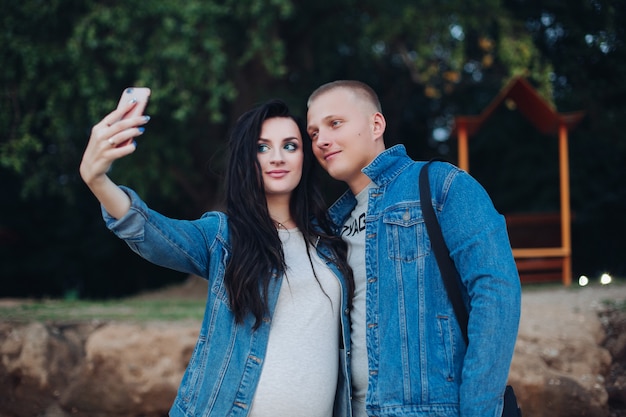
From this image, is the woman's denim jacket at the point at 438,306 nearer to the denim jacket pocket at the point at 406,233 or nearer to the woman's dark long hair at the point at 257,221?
the denim jacket pocket at the point at 406,233

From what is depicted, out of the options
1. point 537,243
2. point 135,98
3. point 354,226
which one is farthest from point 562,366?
point 537,243

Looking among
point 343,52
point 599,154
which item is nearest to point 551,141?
point 599,154

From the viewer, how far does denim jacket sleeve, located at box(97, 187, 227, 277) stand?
1.98 meters

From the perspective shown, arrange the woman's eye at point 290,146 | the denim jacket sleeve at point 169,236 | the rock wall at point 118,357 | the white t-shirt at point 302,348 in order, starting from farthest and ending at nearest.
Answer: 1. the rock wall at point 118,357
2. the woman's eye at point 290,146
3. the white t-shirt at point 302,348
4. the denim jacket sleeve at point 169,236

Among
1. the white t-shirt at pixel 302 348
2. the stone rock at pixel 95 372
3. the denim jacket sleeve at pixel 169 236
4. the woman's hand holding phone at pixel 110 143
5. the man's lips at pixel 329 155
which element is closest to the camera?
the woman's hand holding phone at pixel 110 143

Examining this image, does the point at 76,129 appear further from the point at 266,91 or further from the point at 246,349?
the point at 246,349

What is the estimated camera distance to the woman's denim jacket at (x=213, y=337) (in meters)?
2.14

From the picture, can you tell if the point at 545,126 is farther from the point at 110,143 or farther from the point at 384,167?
the point at 110,143

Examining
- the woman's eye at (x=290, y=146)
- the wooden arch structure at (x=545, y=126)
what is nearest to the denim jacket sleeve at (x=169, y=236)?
the woman's eye at (x=290, y=146)

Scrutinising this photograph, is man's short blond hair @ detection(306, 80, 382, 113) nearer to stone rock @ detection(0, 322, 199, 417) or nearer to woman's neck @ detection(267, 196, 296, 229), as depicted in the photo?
woman's neck @ detection(267, 196, 296, 229)

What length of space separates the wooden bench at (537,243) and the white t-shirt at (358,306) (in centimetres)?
587

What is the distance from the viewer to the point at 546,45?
9.63 metres

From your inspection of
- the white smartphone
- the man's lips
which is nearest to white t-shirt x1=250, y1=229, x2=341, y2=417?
the man's lips

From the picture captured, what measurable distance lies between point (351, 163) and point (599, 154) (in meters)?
10.1
